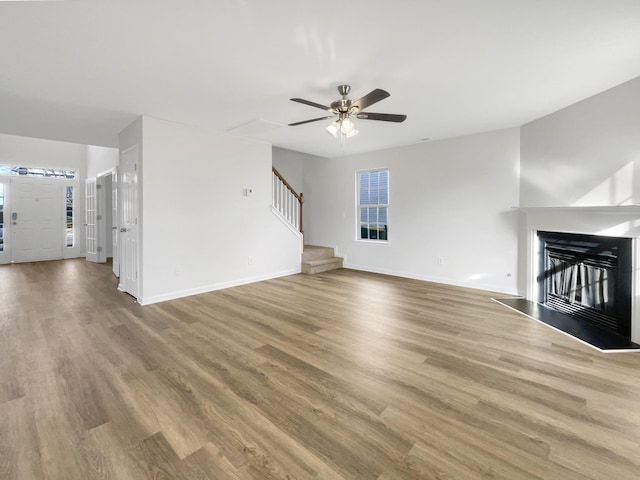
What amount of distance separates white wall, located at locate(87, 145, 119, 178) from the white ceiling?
2.79 metres

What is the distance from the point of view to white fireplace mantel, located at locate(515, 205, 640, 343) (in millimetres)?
2902

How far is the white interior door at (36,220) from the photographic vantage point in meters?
7.47

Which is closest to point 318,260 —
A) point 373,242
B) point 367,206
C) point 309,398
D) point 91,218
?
point 373,242

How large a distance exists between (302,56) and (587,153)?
357cm

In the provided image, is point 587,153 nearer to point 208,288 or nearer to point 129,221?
point 208,288

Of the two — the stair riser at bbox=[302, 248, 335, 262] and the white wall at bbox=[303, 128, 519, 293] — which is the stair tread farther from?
the white wall at bbox=[303, 128, 519, 293]

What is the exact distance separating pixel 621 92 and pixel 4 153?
1195cm

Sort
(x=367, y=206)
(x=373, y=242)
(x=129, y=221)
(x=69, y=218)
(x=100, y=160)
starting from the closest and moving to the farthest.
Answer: (x=129, y=221) → (x=373, y=242) → (x=367, y=206) → (x=100, y=160) → (x=69, y=218)

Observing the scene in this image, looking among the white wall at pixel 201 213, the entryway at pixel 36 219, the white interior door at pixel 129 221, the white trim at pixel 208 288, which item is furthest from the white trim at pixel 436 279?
the entryway at pixel 36 219

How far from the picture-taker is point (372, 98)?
273cm

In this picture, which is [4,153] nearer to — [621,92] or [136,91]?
[136,91]

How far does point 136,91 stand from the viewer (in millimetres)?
3234

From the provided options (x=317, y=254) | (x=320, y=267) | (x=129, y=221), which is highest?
(x=129, y=221)

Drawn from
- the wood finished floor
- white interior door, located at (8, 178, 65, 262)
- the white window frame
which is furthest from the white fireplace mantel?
white interior door, located at (8, 178, 65, 262)
